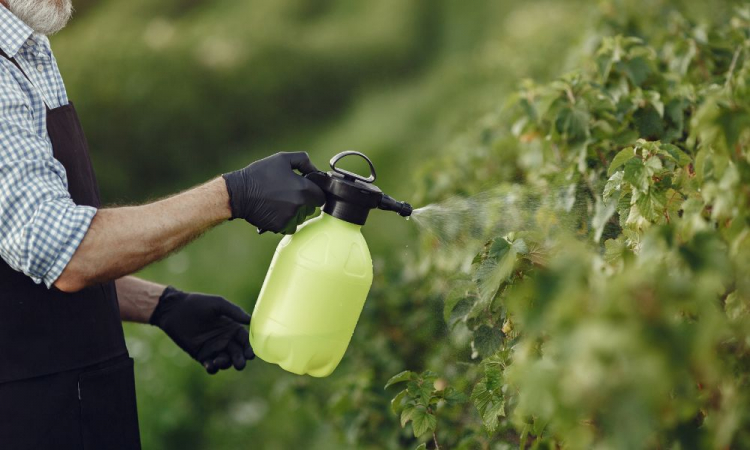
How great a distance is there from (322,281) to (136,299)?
881 millimetres

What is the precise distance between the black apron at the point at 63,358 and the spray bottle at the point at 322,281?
0.43 m

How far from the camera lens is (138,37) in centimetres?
889

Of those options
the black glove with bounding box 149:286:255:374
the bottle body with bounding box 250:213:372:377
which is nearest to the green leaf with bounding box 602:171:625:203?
the bottle body with bounding box 250:213:372:377

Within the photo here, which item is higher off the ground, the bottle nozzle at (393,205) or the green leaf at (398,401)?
the bottle nozzle at (393,205)

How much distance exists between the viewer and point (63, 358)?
1901 millimetres

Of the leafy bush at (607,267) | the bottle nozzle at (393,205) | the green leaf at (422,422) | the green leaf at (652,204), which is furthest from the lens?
the bottle nozzle at (393,205)

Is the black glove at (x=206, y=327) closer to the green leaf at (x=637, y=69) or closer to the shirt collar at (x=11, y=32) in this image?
the shirt collar at (x=11, y=32)

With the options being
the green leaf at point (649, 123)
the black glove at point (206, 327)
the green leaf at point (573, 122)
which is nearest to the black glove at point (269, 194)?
the black glove at point (206, 327)

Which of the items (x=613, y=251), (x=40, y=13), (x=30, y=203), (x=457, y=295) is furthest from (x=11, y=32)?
(x=613, y=251)

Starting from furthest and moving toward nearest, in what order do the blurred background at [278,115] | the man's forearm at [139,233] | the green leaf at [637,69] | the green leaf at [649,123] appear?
1. the blurred background at [278,115]
2. the green leaf at [637,69]
3. the green leaf at [649,123]
4. the man's forearm at [139,233]

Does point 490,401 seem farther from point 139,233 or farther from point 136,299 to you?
point 136,299

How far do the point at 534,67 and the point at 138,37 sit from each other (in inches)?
209

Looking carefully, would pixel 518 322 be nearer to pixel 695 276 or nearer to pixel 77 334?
pixel 695 276

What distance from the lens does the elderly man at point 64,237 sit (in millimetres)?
1649
